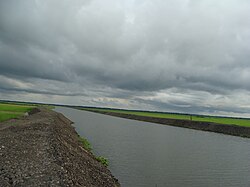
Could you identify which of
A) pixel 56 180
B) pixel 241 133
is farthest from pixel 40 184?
pixel 241 133

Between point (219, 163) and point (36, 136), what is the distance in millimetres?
21847

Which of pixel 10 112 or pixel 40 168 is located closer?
pixel 40 168

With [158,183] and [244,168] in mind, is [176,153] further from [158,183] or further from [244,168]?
[158,183]

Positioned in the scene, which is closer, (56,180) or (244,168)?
(56,180)

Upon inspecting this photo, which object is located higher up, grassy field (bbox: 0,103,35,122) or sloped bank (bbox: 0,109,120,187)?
grassy field (bbox: 0,103,35,122)

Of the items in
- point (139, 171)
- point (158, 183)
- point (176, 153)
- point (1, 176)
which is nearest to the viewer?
point (1, 176)

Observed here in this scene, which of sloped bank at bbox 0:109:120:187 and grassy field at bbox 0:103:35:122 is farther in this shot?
grassy field at bbox 0:103:35:122

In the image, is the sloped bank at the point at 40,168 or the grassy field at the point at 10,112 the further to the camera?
the grassy field at the point at 10,112

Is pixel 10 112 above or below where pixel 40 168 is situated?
above

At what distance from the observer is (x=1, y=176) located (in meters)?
14.5

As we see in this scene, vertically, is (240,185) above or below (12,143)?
below

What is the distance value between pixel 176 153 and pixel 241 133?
48.7 metres

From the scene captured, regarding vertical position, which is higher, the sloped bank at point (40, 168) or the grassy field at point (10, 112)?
the grassy field at point (10, 112)

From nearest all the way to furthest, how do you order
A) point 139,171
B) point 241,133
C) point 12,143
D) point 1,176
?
point 1,176
point 12,143
point 139,171
point 241,133
